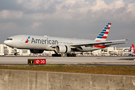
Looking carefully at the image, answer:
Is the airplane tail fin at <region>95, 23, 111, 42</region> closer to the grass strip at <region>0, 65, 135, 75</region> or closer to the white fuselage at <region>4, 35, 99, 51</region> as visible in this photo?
the white fuselage at <region>4, 35, 99, 51</region>

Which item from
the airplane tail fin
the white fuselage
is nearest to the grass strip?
the white fuselage

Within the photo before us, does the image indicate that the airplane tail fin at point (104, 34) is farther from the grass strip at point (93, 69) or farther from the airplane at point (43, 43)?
the grass strip at point (93, 69)

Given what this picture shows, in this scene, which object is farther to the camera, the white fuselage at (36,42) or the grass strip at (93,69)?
the white fuselage at (36,42)

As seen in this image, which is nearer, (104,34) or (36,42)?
(36,42)

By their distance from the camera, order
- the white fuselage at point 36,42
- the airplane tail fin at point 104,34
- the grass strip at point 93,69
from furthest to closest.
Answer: the airplane tail fin at point 104,34, the white fuselage at point 36,42, the grass strip at point 93,69

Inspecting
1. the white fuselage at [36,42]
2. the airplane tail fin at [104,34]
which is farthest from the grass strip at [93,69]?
the airplane tail fin at [104,34]

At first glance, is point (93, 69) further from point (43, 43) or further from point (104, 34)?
point (104, 34)

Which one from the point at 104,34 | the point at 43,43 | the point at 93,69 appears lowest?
the point at 93,69

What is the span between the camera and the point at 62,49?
43.8 metres

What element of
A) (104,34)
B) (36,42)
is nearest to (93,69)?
(36,42)

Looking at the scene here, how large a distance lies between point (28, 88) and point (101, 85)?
471 cm

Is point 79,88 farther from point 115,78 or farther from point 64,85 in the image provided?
point 115,78

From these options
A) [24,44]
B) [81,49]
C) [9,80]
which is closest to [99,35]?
[81,49]

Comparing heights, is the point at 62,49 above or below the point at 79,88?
above
